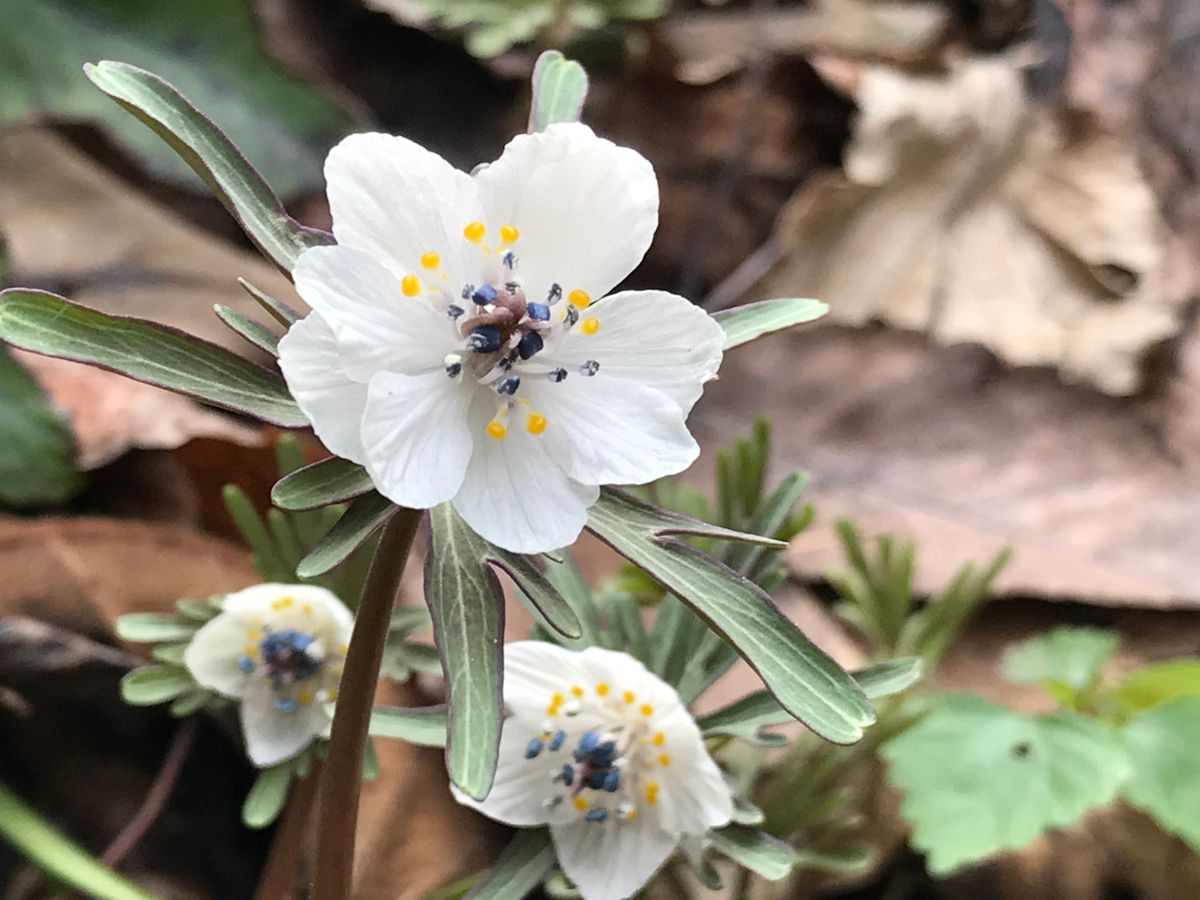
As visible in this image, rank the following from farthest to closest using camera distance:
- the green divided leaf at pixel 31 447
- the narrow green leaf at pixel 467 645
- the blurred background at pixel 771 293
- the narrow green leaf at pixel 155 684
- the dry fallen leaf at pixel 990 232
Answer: the dry fallen leaf at pixel 990 232
the green divided leaf at pixel 31 447
the blurred background at pixel 771 293
the narrow green leaf at pixel 155 684
the narrow green leaf at pixel 467 645

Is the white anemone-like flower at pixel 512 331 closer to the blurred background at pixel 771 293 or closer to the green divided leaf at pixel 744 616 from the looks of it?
the green divided leaf at pixel 744 616

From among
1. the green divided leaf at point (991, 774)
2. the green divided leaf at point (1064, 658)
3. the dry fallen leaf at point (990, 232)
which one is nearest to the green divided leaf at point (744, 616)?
the green divided leaf at point (991, 774)

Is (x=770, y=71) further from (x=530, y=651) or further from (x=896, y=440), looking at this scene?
(x=530, y=651)

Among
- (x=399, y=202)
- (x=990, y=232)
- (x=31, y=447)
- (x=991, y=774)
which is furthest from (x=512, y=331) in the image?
(x=990, y=232)

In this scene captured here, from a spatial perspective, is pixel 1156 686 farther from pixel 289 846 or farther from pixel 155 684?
pixel 155 684

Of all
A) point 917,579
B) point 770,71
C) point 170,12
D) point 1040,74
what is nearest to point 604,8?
point 770,71

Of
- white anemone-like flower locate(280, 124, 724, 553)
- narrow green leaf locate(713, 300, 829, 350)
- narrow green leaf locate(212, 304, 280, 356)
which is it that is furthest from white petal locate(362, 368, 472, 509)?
narrow green leaf locate(713, 300, 829, 350)

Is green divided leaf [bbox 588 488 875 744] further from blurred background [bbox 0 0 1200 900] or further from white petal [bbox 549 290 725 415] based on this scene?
blurred background [bbox 0 0 1200 900]
